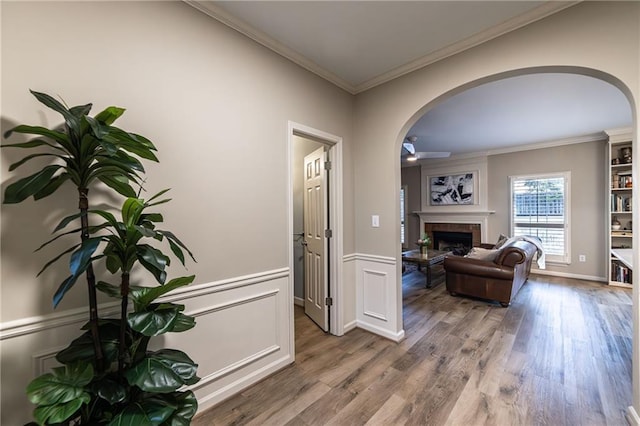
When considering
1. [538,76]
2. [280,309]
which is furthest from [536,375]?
[538,76]

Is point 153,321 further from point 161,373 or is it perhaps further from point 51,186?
point 51,186

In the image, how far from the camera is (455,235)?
6379mm

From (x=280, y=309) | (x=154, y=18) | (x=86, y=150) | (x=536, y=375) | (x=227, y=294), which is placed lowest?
(x=536, y=375)

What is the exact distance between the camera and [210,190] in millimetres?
1755

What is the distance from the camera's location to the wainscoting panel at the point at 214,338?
→ 44.3 inches

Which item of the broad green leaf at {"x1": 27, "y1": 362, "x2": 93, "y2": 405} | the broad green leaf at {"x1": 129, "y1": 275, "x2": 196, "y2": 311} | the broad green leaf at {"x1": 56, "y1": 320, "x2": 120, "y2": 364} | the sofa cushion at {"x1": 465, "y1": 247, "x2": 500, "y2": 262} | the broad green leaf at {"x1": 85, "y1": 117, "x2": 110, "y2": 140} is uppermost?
the broad green leaf at {"x1": 85, "y1": 117, "x2": 110, "y2": 140}

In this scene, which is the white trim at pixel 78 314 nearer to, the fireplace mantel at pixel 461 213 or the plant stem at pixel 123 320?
the plant stem at pixel 123 320

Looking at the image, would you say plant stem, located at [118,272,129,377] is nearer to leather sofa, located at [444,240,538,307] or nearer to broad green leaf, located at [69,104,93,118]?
broad green leaf, located at [69,104,93,118]

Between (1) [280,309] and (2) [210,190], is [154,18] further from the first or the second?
(1) [280,309]

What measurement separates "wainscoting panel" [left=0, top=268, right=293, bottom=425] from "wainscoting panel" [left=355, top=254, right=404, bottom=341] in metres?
0.97

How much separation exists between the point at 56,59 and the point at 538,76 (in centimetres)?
390

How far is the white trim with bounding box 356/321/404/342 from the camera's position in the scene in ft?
8.53

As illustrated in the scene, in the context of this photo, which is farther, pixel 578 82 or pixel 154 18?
pixel 578 82

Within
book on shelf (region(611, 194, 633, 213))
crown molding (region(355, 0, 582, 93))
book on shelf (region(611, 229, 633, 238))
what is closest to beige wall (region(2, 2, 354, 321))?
crown molding (region(355, 0, 582, 93))
